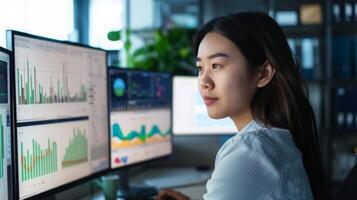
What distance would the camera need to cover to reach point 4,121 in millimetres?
1012

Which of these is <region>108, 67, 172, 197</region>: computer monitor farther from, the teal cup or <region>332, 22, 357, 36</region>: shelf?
<region>332, 22, 357, 36</region>: shelf

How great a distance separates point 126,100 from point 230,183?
89 cm

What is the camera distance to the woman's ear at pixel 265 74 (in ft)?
3.48

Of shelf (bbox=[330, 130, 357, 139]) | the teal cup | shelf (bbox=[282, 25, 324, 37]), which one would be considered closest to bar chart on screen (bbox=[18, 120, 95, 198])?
the teal cup

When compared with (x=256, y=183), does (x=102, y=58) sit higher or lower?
higher

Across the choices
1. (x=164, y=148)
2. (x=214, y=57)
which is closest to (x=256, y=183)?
(x=214, y=57)

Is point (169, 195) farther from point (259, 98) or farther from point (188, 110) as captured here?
point (188, 110)

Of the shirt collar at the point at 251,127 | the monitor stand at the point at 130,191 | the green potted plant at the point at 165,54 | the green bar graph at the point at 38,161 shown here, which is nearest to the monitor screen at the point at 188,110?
the monitor stand at the point at 130,191

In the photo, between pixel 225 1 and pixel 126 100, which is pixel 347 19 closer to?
pixel 225 1

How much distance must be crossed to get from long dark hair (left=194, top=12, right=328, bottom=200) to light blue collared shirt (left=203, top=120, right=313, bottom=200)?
9 centimetres

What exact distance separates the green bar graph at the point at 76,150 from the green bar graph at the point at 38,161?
6cm

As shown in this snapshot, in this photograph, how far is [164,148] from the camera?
6.63 ft

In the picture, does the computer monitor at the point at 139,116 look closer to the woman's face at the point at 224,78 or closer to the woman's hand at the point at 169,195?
the woman's hand at the point at 169,195

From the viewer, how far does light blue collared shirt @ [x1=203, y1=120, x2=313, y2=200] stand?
93 cm
